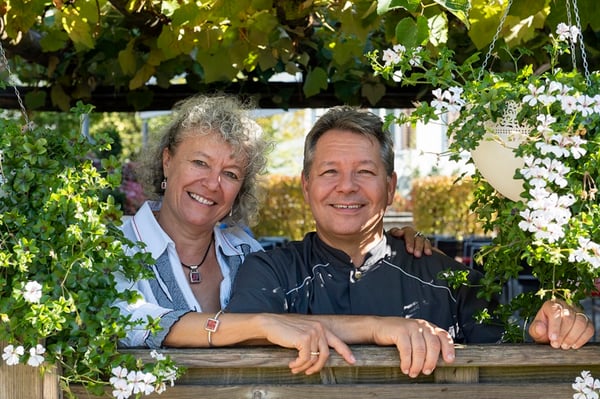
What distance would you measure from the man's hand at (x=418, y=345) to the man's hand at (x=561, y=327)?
214 millimetres

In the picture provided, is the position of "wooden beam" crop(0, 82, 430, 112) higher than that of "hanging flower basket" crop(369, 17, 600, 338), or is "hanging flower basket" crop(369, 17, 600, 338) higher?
"wooden beam" crop(0, 82, 430, 112)

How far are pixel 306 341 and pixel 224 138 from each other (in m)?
1.01

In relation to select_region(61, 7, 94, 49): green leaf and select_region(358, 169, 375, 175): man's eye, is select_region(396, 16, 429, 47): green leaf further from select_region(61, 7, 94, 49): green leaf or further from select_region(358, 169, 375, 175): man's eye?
select_region(61, 7, 94, 49): green leaf

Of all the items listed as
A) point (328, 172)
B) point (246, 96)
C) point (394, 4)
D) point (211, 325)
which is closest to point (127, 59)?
point (246, 96)

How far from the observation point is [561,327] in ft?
6.45

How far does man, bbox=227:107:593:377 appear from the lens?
256 centimetres

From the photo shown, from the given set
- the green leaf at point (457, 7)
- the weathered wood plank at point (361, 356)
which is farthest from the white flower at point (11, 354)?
the green leaf at point (457, 7)

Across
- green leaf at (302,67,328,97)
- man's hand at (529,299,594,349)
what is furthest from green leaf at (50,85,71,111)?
man's hand at (529,299,594,349)

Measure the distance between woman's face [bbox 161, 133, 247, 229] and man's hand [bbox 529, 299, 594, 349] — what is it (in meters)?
1.12

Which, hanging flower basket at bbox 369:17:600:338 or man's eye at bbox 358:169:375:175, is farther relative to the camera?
man's eye at bbox 358:169:375:175

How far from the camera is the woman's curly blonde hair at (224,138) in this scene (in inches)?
110

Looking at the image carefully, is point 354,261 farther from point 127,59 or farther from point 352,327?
point 127,59

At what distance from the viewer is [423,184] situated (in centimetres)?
1227

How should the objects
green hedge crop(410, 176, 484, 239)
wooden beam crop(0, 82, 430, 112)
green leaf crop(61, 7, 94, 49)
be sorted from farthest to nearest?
green hedge crop(410, 176, 484, 239) < wooden beam crop(0, 82, 430, 112) < green leaf crop(61, 7, 94, 49)
